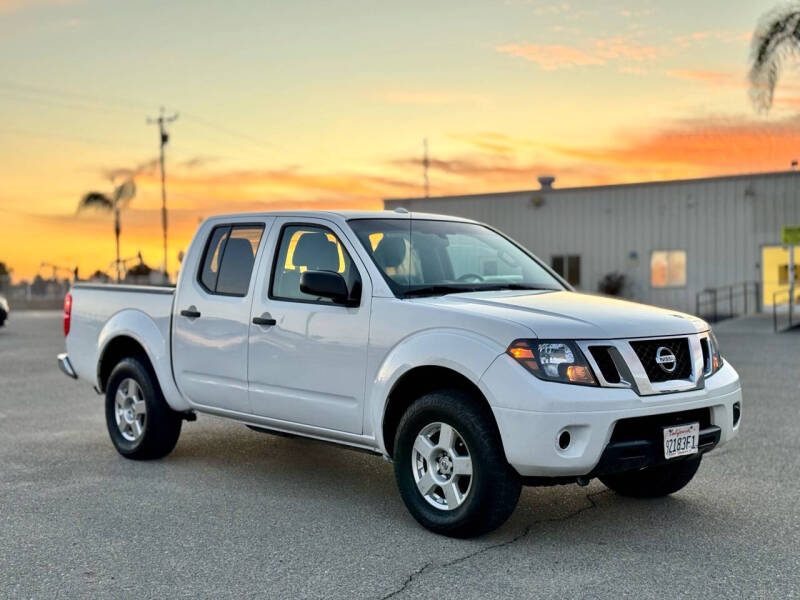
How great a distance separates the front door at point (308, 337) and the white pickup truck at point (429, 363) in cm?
1

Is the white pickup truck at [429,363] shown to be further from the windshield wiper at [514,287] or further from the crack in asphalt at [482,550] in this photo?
the crack in asphalt at [482,550]

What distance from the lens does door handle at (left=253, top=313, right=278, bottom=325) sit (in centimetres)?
669

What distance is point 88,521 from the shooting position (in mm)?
6031

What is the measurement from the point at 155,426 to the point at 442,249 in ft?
9.21

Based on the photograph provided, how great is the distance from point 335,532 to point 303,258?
1.98 metres

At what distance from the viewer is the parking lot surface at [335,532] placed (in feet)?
15.7

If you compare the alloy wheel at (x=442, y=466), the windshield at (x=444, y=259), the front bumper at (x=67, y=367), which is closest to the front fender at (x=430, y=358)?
the alloy wheel at (x=442, y=466)

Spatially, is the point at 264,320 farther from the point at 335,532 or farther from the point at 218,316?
the point at 335,532

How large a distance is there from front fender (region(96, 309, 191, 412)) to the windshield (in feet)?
6.94

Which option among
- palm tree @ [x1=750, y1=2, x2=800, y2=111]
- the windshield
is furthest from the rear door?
palm tree @ [x1=750, y1=2, x2=800, y2=111]

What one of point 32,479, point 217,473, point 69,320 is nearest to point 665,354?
point 217,473

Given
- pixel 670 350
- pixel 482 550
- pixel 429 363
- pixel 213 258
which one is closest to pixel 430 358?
pixel 429 363

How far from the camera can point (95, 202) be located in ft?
200

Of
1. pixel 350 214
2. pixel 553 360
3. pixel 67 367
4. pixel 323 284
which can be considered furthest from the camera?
pixel 67 367
